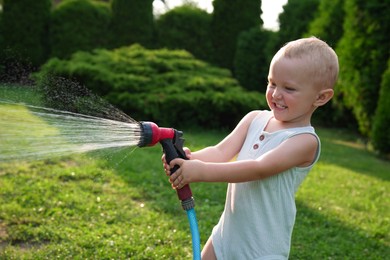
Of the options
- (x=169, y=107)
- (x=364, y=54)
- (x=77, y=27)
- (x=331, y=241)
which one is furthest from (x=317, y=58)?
(x=77, y=27)

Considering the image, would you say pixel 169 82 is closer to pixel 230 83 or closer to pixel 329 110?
pixel 230 83

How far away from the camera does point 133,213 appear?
442cm

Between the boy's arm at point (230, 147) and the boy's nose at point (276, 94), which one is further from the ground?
the boy's nose at point (276, 94)

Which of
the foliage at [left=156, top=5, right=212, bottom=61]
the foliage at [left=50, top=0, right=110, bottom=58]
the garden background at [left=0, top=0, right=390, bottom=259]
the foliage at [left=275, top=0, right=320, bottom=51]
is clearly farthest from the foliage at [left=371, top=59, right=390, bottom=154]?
the foliage at [left=50, top=0, right=110, bottom=58]

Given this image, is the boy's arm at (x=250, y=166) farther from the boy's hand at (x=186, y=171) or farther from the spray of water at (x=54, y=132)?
the spray of water at (x=54, y=132)

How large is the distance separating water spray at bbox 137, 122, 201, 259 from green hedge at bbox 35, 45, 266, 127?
6690 mm

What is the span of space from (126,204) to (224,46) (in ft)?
34.4

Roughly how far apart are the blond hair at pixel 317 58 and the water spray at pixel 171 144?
0.55m

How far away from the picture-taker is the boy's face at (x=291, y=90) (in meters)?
2.15

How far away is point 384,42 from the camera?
29.1 ft

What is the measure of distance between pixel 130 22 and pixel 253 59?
3300 mm

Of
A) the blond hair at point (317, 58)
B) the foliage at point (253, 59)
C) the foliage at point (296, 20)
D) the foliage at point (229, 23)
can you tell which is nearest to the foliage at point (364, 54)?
the foliage at point (296, 20)

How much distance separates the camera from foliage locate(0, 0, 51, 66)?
12.6 meters

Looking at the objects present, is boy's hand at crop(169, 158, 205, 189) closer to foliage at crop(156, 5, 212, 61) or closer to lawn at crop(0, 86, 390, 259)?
lawn at crop(0, 86, 390, 259)
